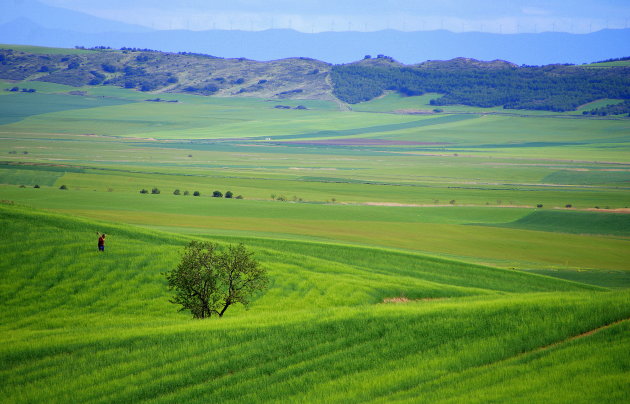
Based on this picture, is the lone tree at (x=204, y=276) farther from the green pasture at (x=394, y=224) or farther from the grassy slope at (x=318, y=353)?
the green pasture at (x=394, y=224)

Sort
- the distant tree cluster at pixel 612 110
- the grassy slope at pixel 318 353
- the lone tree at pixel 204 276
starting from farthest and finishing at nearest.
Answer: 1. the distant tree cluster at pixel 612 110
2. the lone tree at pixel 204 276
3. the grassy slope at pixel 318 353

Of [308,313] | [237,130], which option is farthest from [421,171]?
[308,313]

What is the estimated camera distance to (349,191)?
277ft

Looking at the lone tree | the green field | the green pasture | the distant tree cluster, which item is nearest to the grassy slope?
the green field

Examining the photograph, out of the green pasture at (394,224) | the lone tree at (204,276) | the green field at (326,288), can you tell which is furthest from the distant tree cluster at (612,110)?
the lone tree at (204,276)

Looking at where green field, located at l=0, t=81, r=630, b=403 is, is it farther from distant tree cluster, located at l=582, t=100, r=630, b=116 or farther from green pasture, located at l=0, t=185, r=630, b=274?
distant tree cluster, located at l=582, t=100, r=630, b=116

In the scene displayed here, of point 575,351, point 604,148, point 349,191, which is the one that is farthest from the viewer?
point 604,148

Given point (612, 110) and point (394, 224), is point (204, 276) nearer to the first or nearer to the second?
point (394, 224)

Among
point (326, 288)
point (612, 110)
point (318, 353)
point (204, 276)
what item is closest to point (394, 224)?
point (326, 288)

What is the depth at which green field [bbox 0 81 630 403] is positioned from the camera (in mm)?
16188

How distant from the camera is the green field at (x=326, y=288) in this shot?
637 inches

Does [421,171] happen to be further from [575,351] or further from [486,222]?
[575,351]

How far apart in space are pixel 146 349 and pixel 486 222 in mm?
48158

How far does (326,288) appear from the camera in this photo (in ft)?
105
